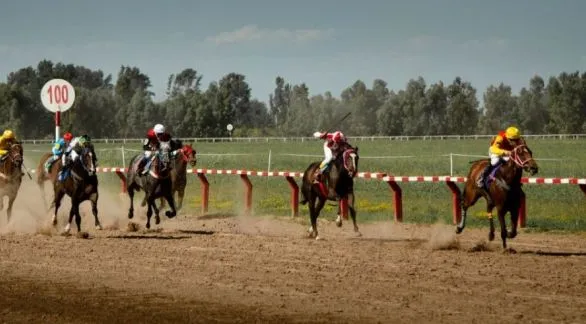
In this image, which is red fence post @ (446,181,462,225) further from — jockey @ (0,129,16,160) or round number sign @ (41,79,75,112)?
jockey @ (0,129,16,160)

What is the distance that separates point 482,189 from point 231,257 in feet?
16.8

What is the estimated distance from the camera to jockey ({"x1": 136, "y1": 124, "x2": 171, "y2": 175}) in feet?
72.1

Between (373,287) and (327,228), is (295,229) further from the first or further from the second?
(373,287)

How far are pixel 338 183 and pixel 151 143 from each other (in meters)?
5.38

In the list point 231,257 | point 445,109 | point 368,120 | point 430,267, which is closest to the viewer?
point 430,267

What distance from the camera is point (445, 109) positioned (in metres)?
136

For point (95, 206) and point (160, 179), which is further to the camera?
point (160, 179)

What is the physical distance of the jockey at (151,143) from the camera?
21984 mm

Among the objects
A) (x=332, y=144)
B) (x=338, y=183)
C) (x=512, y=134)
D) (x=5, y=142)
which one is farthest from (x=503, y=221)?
(x=5, y=142)

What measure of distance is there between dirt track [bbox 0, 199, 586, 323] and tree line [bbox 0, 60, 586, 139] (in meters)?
79.4

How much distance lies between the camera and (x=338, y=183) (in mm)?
Answer: 19172

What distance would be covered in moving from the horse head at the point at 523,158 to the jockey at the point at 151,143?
876 cm

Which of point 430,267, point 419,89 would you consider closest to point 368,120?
point 419,89

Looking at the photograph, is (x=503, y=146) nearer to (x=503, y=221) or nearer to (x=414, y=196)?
(x=503, y=221)
